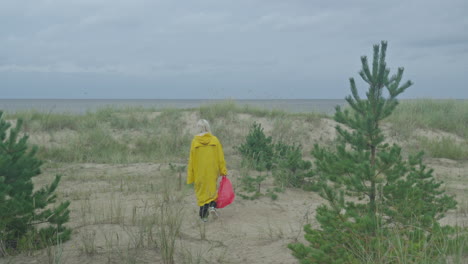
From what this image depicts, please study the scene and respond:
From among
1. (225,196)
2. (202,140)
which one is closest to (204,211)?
(225,196)

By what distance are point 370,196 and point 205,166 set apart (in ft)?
9.75

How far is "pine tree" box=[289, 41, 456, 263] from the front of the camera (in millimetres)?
3432

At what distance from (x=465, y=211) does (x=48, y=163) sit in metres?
10.4

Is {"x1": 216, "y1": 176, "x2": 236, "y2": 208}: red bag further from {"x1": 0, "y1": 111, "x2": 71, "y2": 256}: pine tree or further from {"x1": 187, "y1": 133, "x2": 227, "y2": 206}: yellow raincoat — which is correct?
{"x1": 0, "y1": 111, "x2": 71, "y2": 256}: pine tree

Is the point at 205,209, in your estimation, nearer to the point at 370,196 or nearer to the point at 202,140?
the point at 202,140

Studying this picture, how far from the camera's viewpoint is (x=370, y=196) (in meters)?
4.13

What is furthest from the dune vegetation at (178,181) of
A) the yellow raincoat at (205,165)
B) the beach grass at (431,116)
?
the yellow raincoat at (205,165)

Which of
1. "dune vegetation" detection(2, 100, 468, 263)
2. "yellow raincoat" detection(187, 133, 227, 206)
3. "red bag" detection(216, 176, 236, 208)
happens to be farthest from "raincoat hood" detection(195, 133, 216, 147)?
"dune vegetation" detection(2, 100, 468, 263)

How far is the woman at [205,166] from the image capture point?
21.1 ft

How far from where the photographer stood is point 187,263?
4145mm

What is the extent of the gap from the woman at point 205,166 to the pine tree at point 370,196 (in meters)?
2.55

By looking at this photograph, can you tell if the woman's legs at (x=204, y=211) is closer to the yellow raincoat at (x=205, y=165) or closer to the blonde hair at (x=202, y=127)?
the yellow raincoat at (x=205, y=165)

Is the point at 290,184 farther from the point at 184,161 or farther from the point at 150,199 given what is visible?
the point at 184,161

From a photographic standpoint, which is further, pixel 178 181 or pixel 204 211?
pixel 178 181
